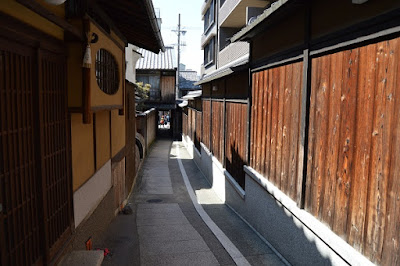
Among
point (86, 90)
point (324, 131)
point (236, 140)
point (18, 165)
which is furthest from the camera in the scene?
point (236, 140)

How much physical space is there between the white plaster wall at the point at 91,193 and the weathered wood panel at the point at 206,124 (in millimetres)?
8759

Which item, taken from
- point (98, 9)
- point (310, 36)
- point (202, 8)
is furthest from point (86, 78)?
point (202, 8)

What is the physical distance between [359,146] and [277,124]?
116 inches

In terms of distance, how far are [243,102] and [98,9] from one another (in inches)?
213

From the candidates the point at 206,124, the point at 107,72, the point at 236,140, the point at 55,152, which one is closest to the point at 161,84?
the point at 206,124

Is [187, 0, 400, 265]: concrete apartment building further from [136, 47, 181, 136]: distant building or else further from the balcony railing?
[136, 47, 181, 136]: distant building

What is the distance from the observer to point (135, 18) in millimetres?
6820

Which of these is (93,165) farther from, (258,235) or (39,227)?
(258,235)

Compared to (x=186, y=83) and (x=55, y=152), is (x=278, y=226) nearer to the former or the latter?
(x=55, y=152)

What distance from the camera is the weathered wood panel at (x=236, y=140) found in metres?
9.84

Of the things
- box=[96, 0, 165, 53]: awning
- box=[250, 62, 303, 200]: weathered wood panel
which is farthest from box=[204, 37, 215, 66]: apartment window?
box=[250, 62, 303, 200]: weathered wood panel

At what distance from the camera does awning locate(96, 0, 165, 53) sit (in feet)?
18.9

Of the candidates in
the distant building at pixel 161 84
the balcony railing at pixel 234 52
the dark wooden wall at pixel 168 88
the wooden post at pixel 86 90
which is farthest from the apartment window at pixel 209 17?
the wooden post at pixel 86 90

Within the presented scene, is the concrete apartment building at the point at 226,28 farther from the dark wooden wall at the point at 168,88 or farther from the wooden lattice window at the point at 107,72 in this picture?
the dark wooden wall at the point at 168,88
